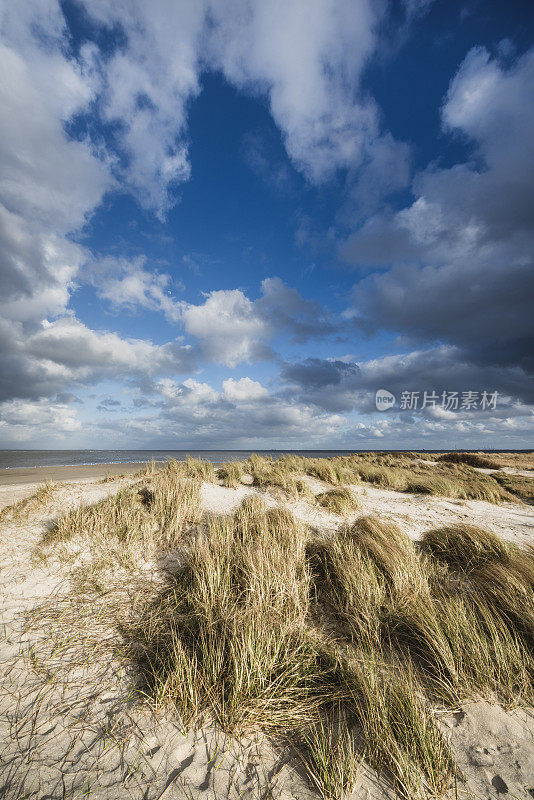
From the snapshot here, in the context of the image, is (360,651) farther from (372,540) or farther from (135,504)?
(135,504)

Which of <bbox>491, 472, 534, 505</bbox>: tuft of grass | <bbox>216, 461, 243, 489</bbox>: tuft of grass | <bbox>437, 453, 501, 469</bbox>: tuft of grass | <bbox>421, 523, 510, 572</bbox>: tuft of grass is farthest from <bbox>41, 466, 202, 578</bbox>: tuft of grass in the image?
<bbox>437, 453, 501, 469</bbox>: tuft of grass

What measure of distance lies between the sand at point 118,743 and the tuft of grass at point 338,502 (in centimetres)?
492

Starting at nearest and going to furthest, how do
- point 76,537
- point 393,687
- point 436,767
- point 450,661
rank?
1. point 436,767
2. point 393,687
3. point 450,661
4. point 76,537

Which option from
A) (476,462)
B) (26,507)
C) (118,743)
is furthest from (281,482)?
(476,462)

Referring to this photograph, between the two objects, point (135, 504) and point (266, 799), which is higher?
point (135, 504)

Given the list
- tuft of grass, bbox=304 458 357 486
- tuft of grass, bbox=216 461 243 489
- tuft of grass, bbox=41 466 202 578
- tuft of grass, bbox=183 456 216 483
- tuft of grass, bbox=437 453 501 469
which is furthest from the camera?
tuft of grass, bbox=437 453 501 469

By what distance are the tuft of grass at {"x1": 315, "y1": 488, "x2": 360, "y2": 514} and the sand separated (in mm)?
4925

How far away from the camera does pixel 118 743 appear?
7.16ft

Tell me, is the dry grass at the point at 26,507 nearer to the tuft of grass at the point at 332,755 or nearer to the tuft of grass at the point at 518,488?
the tuft of grass at the point at 332,755

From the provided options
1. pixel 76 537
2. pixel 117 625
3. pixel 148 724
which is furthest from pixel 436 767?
pixel 76 537

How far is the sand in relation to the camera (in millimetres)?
1956

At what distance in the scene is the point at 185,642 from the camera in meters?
3.00

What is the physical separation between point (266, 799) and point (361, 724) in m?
0.88

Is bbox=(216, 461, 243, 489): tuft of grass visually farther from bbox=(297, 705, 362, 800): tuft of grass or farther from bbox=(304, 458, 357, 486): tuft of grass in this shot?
bbox=(297, 705, 362, 800): tuft of grass
